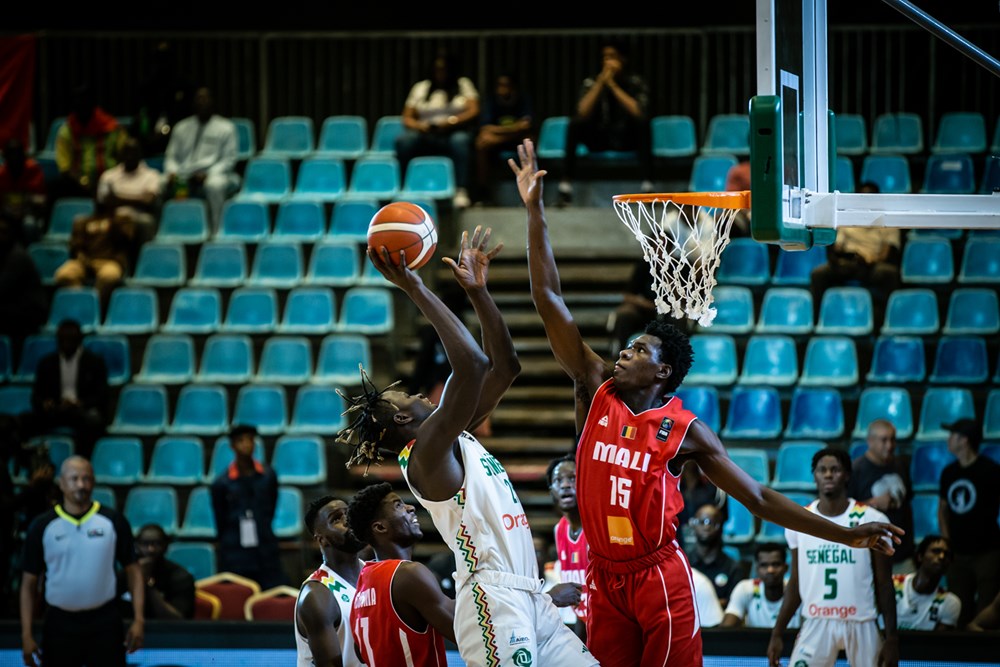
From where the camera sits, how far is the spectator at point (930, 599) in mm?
8484

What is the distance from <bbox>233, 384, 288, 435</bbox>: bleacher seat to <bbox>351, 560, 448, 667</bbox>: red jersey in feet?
19.3

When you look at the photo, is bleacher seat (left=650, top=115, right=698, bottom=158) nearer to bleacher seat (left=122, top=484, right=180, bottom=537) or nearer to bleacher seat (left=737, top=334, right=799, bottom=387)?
bleacher seat (left=737, top=334, right=799, bottom=387)

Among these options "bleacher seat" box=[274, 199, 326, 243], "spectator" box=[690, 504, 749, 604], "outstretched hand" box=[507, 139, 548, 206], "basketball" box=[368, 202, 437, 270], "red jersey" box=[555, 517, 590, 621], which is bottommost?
"spectator" box=[690, 504, 749, 604]

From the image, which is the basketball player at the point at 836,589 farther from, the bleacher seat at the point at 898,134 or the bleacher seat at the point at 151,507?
the bleacher seat at the point at 898,134

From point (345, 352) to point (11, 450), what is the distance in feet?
8.83

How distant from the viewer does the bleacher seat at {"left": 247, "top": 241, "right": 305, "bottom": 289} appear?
12.1 m

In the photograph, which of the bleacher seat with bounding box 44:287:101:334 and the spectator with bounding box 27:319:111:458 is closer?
the spectator with bounding box 27:319:111:458

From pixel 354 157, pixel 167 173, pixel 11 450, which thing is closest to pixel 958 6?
pixel 354 157

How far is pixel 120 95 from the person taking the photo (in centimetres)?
A: 1482

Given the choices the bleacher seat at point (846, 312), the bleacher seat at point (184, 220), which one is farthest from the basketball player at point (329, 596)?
the bleacher seat at point (184, 220)

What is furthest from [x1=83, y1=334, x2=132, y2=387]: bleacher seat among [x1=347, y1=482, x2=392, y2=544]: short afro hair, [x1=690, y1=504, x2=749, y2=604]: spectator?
[x1=347, y1=482, x2=392, y2=544]: short afro hair

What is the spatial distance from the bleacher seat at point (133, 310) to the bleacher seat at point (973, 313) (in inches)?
260

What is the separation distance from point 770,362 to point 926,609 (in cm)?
295

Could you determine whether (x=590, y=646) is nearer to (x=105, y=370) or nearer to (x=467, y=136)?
(x=105, y=370)
